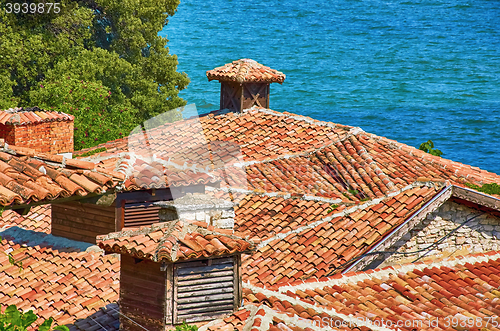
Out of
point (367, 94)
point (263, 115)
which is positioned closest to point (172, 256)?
point (263, 115)

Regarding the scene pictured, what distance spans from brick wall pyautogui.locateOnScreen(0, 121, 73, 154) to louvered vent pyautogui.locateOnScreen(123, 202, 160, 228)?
4227 millimetres

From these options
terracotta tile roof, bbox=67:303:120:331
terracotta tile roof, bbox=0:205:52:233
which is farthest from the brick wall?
terracotta tile roof, bbox=67:303:120:331

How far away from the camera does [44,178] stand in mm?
7289

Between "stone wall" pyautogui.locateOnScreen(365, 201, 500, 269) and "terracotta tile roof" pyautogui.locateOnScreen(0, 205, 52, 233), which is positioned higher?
"stone wall" pyautogui.locateOnScreen(365, 201, 500, 269)

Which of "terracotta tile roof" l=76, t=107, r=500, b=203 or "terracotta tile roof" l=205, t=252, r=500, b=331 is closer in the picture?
"terracotta tile roof" l=205, t=252, r=500, b=331

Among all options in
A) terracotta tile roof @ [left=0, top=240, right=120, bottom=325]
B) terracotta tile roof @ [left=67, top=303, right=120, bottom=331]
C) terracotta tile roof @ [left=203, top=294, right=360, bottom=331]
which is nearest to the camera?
terracotta tile roof @ [left=203, top=294, right=360, bottom=331]

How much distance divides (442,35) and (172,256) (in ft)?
284

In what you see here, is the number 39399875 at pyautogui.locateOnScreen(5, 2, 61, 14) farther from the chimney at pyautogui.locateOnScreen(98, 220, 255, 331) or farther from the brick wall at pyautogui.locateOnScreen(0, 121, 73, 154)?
the chimney at pyautogui.locateOnScreen(98, 220, 255, 331)

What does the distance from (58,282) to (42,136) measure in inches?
223

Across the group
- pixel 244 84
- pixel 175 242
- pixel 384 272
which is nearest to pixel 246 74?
pixel 244 84

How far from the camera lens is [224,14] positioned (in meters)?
91.6

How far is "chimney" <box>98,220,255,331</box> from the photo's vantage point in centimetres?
899

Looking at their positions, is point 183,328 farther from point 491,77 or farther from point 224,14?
point 224,14

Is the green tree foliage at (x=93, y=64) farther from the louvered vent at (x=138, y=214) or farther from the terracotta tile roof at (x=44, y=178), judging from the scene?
the terracotta tile roof at (x=44, y=178)
